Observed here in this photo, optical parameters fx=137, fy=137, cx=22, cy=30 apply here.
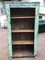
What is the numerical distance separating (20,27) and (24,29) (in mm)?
116

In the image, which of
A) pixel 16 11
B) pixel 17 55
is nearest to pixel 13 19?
pixel 16 11

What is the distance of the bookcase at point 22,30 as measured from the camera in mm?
3023

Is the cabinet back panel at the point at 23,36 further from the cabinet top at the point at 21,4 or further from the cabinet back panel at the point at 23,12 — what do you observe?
the cabinet top at the point at 21,4

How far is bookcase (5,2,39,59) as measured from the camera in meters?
3.02

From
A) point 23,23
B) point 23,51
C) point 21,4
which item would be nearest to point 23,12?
point 23,23

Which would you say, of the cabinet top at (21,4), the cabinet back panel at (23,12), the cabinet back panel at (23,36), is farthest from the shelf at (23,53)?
the cabinet top at (21,4)

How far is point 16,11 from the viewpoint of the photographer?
3225mm

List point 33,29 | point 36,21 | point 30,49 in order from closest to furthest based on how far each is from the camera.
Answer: point 36,21 < point 33,29 < point 30,49

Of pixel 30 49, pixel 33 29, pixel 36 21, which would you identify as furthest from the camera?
pixel 30 49

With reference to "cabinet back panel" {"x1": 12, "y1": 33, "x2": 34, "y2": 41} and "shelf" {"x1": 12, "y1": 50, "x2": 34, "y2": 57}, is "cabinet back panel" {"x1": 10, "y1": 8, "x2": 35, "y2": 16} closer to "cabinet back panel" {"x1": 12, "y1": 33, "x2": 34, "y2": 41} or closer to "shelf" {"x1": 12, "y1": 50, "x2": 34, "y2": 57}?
"cabinet back panel" {"x1": 12, "y1": 33, "x2": 34, "y2": 41}

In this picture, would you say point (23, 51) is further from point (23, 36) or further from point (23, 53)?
point (23, 36)

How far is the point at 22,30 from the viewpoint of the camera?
124 inches

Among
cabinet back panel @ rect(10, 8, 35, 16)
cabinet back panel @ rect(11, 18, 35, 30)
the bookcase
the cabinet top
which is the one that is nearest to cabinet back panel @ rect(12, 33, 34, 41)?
the bookcase

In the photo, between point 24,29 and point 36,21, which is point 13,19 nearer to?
point 24,29
